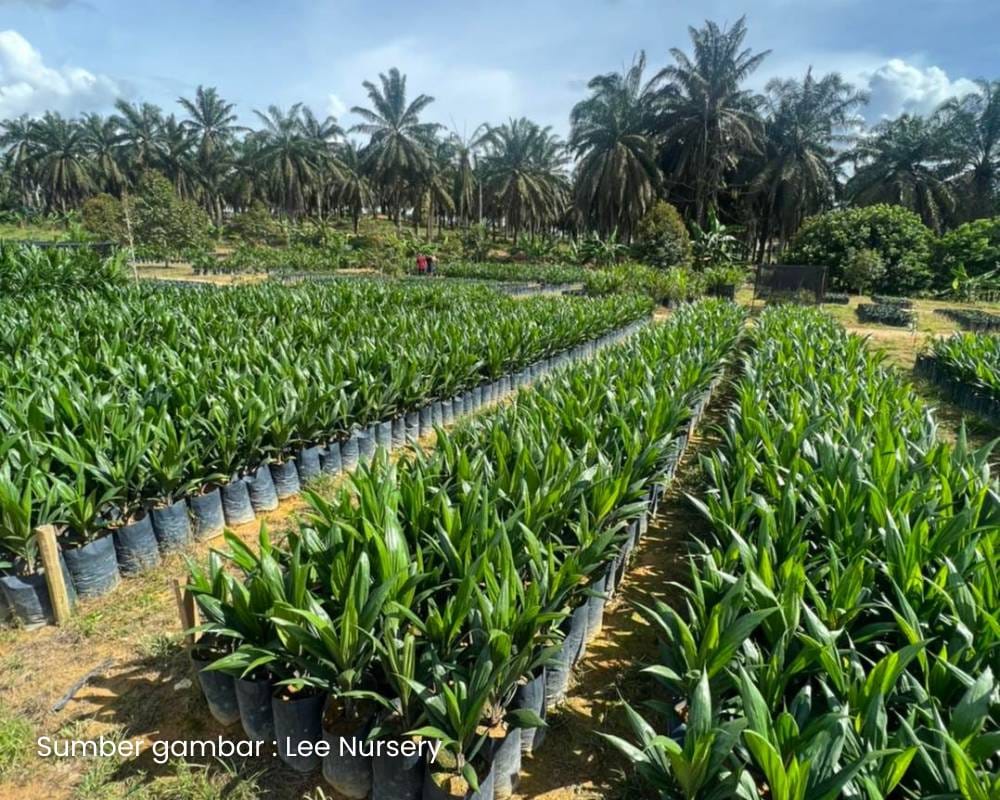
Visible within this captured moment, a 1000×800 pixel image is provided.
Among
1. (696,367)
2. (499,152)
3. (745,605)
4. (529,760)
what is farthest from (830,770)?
(499,152)

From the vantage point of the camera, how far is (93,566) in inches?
128

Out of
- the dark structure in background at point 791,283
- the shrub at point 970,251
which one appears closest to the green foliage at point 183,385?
the dark structure in background at point 791,283

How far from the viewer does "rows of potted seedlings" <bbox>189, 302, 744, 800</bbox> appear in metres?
2.03

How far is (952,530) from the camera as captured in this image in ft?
8.13

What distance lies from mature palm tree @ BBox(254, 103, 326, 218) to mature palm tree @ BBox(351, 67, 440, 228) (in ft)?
23.4

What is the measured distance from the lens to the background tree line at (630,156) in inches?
1336

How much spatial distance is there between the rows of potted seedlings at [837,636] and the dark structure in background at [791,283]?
17.8 meters

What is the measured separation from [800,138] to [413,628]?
4147 cm

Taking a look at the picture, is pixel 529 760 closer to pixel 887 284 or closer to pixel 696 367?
pixel 696 367

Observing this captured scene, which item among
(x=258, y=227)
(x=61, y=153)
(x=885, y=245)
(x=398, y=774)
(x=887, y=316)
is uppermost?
(x=61, y=153)

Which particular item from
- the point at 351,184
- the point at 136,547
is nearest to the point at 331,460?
the point at 136,547

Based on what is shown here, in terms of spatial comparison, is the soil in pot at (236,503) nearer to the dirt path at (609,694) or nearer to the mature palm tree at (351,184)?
the dirt path at (609,694)

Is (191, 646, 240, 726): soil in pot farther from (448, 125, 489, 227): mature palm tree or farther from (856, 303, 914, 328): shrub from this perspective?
(448, 125, 489, 227): mature palm tree

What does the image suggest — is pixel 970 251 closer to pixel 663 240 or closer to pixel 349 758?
pixel 663 240
